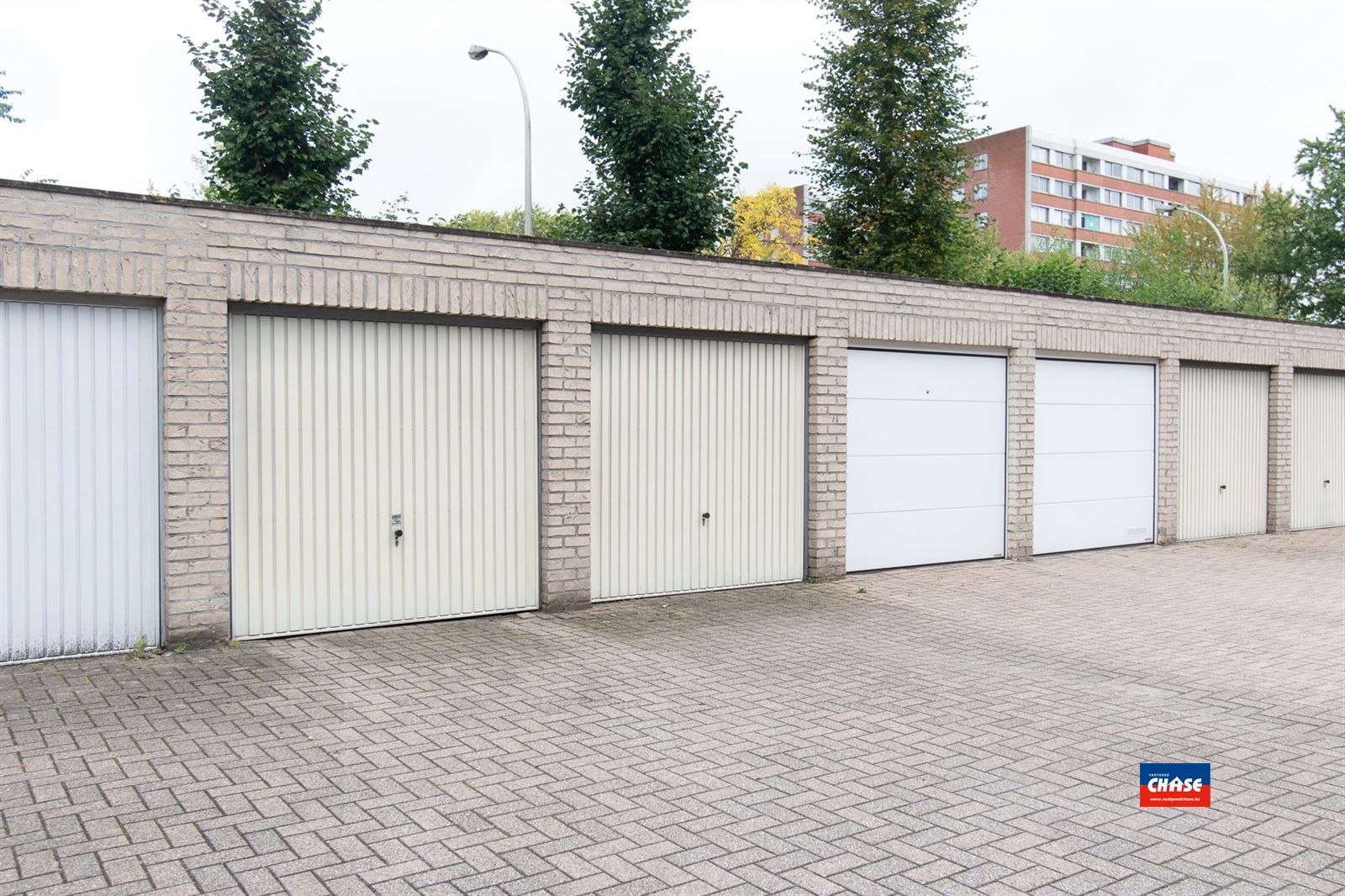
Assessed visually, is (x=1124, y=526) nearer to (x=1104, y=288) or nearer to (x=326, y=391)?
(x=326, y=391)

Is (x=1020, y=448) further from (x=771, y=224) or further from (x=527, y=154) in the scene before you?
(x=771, y=224)

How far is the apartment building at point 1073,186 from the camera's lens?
7919 centimetres

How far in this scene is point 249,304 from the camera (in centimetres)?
882

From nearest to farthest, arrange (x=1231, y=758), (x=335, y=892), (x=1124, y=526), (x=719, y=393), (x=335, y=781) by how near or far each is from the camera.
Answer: (x=335, y=892) → (x=335, y=781) → (x=1231, y=758) → (x=719, y=393) → (x=1124, y=526)

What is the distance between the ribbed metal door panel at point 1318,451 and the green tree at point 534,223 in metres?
12.3

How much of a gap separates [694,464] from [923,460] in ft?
10.7

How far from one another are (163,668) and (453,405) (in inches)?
127

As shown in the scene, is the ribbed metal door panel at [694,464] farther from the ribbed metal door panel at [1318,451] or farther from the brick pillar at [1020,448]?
the ribbed metal door panel at [1318,451]

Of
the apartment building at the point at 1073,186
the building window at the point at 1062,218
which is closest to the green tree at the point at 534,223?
the apartment building at the point at 1073,186

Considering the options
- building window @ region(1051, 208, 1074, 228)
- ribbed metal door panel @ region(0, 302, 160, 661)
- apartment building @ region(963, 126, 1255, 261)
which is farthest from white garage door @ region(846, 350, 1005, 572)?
building window @ region(1051, 208, 1074, 228)

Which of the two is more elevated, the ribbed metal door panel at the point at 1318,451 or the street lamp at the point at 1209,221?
the street lamp at the point at 1209,221

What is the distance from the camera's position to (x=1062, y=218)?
272 ft

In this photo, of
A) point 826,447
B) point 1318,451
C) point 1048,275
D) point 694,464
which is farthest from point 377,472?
point 1048,275

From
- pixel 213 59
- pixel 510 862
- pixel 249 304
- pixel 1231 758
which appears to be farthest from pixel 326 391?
pixel 213 59
